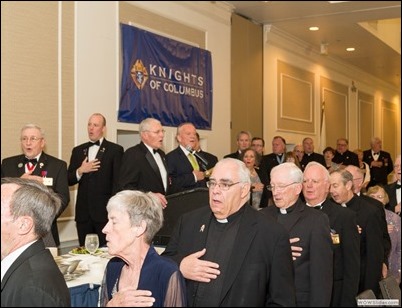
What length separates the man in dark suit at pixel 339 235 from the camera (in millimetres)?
3211

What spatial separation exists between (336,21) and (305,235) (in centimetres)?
822

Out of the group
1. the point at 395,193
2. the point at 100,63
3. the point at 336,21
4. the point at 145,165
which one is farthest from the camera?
the point at 336,21

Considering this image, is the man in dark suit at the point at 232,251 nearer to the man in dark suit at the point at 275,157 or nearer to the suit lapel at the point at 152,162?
the suit lapel at the point at 152,162

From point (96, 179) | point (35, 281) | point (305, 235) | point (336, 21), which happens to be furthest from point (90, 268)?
point (336, 21)

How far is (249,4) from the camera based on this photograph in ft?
30.9

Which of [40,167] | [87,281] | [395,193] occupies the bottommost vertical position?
[87,281]

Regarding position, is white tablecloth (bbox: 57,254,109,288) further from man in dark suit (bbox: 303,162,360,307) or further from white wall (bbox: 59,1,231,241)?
white wall (bbox: 59,1,231,241)

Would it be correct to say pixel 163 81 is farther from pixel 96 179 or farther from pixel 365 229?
pixel 365 229

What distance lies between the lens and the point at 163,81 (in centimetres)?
770

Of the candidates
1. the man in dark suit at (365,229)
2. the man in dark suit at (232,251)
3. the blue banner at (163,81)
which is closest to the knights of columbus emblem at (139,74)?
the blue banner at (163,81)

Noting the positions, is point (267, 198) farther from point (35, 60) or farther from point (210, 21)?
point (210, 21)

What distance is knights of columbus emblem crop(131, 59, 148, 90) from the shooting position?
7180mm

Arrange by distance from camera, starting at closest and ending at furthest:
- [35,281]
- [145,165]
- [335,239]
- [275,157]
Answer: [35,281], [335,239], [145,165], [275,157]

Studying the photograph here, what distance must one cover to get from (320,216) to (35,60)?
12.9ft
